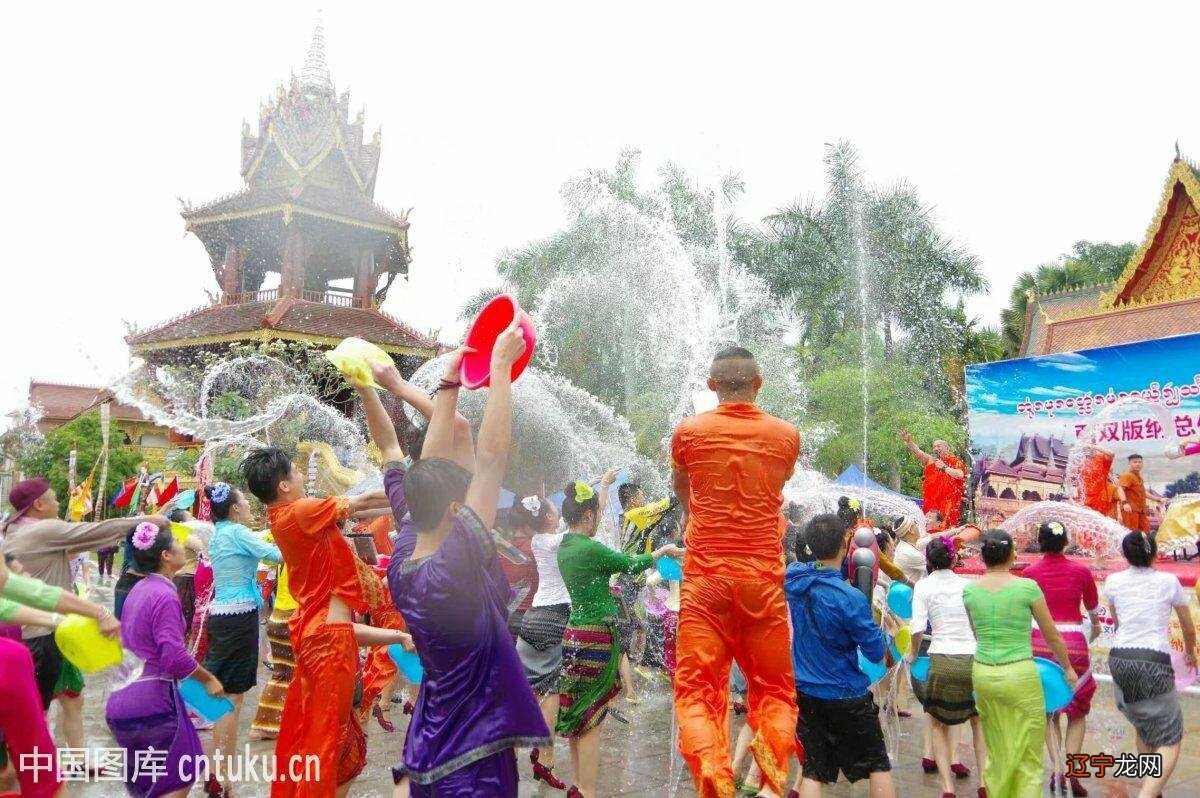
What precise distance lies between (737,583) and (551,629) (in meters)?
2.37

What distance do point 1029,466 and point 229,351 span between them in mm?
21423

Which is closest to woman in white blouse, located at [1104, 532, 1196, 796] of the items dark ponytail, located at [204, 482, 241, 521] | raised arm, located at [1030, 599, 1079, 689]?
raised arm, located at [1030, 599, 1079, 689]

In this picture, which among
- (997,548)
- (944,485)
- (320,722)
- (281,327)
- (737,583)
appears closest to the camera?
(737,583)

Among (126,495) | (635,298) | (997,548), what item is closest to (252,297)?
(126,495)

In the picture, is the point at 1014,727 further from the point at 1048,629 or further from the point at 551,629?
the point at 551,629

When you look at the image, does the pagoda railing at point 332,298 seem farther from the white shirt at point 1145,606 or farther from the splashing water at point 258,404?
the white shirt at point 1145,606

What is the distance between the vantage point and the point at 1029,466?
13.1m

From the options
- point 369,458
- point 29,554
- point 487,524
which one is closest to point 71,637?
point 487,524

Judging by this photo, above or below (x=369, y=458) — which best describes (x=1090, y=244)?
above

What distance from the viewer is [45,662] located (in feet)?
16.9

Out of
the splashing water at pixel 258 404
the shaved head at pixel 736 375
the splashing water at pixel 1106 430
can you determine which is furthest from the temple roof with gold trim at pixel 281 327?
the shaved head at pixel 736 375

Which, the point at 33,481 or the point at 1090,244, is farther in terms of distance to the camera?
the point at 1090,244

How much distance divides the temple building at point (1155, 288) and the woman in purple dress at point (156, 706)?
50.1 feet

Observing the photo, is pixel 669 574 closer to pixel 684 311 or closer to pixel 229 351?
pixel 684 311
